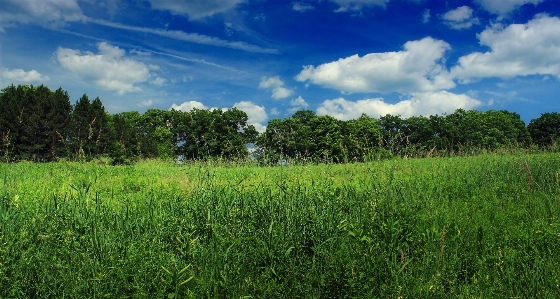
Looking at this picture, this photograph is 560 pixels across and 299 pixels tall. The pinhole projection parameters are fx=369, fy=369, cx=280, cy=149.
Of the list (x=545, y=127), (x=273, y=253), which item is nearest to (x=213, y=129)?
(x=273, y=253)

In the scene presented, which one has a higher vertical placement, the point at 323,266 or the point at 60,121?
the point at 60,121

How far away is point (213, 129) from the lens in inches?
2229

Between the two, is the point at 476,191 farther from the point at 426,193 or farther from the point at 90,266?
the point at 90,266

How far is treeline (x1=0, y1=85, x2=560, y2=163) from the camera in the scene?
44062 millimetres

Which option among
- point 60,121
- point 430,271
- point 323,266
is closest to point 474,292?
point 430,271

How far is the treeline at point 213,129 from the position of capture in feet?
145

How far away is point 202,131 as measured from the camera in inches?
2341

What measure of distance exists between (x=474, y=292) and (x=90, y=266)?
4.03 metres

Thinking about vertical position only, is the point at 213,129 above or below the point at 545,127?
below

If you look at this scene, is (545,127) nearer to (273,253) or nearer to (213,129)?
(213,129)

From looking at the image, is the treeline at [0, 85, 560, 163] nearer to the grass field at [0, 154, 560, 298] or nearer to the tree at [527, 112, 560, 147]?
the tree at [527, 112, 560, 147]

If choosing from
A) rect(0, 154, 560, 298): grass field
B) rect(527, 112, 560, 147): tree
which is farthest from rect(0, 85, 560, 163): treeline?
rect(0, 154, 560, 298): grass field

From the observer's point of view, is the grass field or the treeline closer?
the grass field

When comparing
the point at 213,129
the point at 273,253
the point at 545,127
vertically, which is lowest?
the point at 273,253
